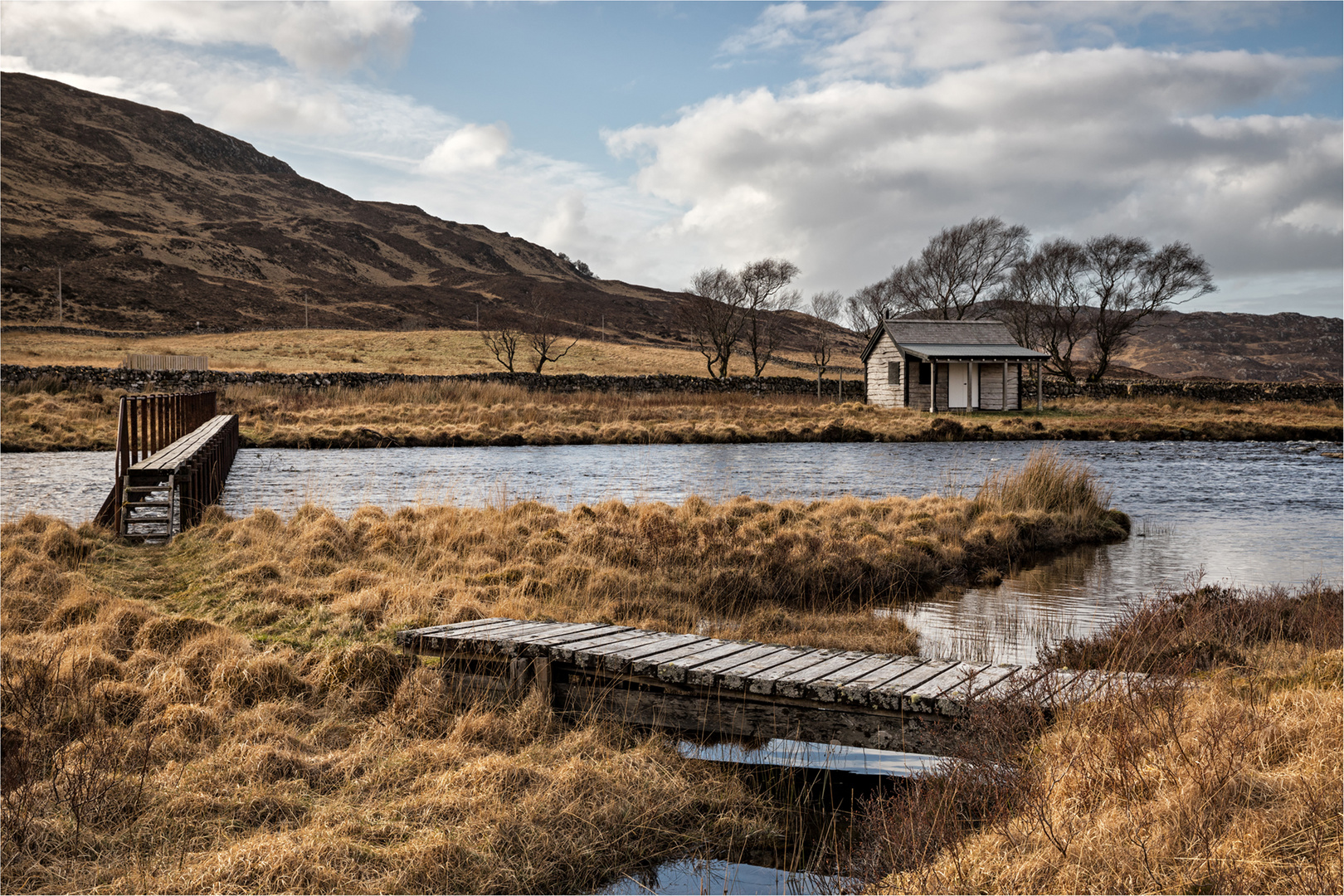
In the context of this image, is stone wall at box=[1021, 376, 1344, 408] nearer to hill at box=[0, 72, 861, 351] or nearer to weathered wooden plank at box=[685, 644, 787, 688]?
hill at box=[0, 72, 861, 351]

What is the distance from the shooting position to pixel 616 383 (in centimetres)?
4778

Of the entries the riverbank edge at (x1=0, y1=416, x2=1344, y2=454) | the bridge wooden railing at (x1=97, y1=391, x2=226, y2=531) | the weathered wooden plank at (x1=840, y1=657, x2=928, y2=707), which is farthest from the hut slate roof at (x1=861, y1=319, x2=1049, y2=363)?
the weathered wooden plank at (x1=840, y1=657, x2=928, y2=707)

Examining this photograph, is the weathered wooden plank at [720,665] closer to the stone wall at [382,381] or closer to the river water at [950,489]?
the river water at [950,489]

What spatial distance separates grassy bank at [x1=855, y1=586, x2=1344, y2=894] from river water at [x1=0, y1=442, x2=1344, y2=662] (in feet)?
9.14

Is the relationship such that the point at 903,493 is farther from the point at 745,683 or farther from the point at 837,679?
the point at 745,683

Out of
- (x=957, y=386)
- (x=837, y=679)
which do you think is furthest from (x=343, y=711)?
(x=957, y=386)

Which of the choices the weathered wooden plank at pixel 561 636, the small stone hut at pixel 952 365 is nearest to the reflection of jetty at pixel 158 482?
the weathered wooden plank at pixel 561 636

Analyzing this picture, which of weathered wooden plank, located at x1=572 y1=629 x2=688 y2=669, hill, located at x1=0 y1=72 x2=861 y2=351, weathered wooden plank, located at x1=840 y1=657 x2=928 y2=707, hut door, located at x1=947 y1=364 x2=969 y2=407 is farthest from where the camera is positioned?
hill, located at x1=0 y1=72 x2=861 y2=351

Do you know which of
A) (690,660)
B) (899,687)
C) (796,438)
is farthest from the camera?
(796,438)

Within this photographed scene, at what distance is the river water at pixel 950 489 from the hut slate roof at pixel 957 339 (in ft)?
40.8

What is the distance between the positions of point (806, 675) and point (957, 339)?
1684 inches

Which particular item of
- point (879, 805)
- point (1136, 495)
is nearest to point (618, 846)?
point (879, 805)

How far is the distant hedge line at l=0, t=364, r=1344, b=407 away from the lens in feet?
121

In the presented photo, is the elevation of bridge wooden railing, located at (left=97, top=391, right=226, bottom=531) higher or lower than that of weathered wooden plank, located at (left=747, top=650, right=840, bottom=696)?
higher
